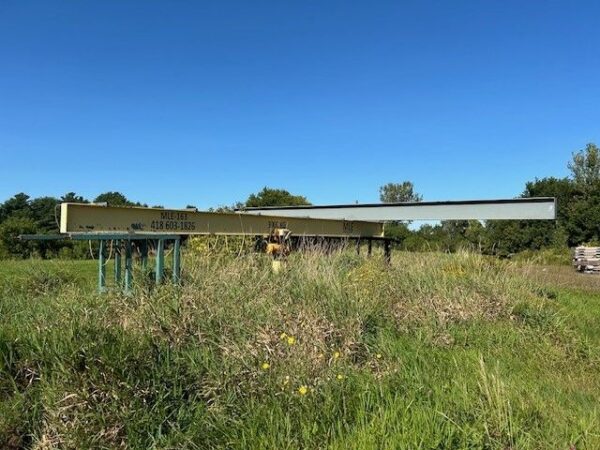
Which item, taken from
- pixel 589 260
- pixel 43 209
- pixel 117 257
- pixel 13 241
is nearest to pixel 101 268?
pixel 117 257

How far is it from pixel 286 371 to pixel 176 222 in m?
6.26

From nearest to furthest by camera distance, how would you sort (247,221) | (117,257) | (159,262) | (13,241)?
(159,262)
(117,257)
(247,221)
(13,241)

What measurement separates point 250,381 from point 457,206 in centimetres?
1186

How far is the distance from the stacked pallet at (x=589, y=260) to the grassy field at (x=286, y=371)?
19.7 m

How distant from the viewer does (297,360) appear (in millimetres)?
4691

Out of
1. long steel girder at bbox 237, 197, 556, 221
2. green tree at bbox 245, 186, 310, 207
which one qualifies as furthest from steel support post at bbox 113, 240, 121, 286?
green tree at bbox 245, 186, 310, 207

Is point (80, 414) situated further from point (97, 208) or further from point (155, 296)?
point (97, 208)

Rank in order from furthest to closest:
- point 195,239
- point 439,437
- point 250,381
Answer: point 195,239, point 250,381, point 439,437

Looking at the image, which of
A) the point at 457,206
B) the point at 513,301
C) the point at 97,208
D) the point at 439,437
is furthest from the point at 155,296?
the point at 457,206

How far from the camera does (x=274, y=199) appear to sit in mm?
52812

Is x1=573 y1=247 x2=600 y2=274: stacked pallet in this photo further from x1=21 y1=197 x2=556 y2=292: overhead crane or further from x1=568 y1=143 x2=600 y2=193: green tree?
x1=568 y1=143 x2=600 y2=193: green tree

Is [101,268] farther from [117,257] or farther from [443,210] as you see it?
[443,210]

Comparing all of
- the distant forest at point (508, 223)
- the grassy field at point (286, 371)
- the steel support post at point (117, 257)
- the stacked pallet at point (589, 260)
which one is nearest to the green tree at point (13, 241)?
the distant forest at point (508, 223)

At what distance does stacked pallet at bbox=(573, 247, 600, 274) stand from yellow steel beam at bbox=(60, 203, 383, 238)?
50.9 feet
